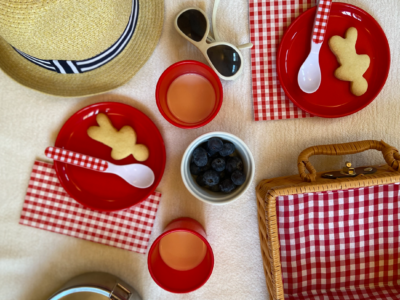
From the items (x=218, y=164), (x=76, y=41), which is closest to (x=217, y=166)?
(x=218, y=164)

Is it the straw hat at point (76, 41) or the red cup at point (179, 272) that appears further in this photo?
the red cup at point (179, 272)

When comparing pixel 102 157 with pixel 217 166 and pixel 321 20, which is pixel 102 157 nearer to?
pixel 217 166

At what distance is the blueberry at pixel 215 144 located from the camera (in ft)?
1.94

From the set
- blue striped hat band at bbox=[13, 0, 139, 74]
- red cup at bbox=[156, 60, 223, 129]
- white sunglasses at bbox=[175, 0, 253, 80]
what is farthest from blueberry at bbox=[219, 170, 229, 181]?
blue striped hat band at bbox=[13, 0, 139, 74]

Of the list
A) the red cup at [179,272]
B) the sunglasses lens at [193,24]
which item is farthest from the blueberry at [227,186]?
the sunglasses lens at [193,24]

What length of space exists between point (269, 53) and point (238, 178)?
12.0 inches

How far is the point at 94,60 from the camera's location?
577 millimetres

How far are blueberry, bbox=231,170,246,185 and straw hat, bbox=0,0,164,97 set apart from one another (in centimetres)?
32

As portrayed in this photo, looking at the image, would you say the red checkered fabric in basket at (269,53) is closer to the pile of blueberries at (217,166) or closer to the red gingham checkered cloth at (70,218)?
the pile of blueberries at (217,166)

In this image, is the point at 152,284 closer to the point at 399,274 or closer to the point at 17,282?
the point at 17,282

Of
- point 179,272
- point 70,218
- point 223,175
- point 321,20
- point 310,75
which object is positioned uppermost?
point 321,20

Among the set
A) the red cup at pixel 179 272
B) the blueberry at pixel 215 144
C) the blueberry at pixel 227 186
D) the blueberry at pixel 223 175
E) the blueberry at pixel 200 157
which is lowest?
the red cup at pixel 179 272

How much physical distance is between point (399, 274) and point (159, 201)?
0.55m

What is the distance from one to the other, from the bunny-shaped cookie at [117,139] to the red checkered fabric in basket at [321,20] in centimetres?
46
